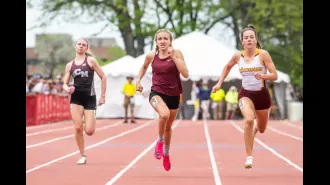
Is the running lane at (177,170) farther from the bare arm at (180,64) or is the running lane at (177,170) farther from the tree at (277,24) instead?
the tree at (277,24)

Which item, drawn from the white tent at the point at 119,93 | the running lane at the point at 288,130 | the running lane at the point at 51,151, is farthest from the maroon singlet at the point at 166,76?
the white tent at the point at 119,93

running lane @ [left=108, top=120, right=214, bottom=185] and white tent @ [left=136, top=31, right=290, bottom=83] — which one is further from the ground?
white tent @ [left=136, top=31, right=290, bottom=83]

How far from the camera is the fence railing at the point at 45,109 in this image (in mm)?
35344

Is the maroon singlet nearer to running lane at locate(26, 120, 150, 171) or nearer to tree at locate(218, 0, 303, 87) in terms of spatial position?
running lane at locate(26, 120, 150, 171)

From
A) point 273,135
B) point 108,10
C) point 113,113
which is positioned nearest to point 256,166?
point 273,135

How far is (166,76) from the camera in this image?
1428 centimetres

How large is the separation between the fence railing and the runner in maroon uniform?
2017cm

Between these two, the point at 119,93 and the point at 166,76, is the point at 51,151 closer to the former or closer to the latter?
the point at 166,76

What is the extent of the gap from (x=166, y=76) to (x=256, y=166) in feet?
9.17

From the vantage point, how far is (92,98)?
16203 mm

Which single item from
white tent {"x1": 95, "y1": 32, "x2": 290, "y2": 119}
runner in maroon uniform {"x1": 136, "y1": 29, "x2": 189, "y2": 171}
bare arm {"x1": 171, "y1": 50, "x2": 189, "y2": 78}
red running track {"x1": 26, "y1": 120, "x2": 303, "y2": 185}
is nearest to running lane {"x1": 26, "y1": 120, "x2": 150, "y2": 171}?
red running track {"x1": 26, "y1": 120, "x2": 303, "y2": 185}

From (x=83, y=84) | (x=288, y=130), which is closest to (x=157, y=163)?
(x=83, y=84)

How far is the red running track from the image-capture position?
45.0 ft
